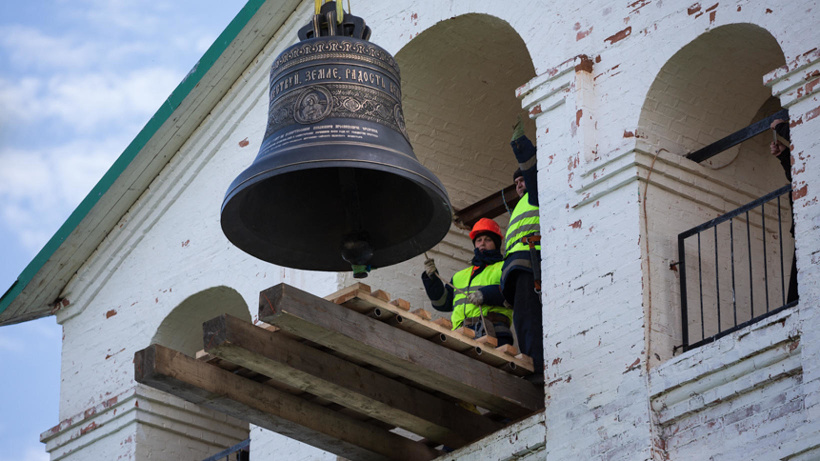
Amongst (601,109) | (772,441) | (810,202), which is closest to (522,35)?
(601,109)

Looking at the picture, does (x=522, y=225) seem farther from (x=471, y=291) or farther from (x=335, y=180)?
(x=335, y=180)

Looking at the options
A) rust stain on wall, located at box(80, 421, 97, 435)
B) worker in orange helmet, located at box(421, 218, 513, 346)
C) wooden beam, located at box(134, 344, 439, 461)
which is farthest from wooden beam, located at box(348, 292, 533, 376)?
rust stain on wall, located at box(80, 421, 97, 435)

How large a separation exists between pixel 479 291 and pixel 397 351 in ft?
6.89

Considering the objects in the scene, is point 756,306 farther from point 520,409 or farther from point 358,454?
point 358,454

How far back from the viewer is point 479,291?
473 inches

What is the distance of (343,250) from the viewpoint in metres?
9.88

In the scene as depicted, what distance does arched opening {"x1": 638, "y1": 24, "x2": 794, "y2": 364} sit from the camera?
10242 millimetres

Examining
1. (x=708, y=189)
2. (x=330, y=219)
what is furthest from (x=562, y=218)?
(x=330, y=219)

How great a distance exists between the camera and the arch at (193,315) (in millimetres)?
13875

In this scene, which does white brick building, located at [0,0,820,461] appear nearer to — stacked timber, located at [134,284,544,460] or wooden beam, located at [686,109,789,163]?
wooden beam, located at [686,109,789,163]

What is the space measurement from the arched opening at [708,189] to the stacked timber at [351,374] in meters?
1.14

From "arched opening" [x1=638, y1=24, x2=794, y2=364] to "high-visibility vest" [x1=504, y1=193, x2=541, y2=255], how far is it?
110 centimetres

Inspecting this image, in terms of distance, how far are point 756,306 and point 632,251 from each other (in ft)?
3.81

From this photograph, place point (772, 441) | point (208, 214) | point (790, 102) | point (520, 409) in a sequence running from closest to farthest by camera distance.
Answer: point (772, 441) < point (790, 102) < point (520, 409) < point (208, 214)
